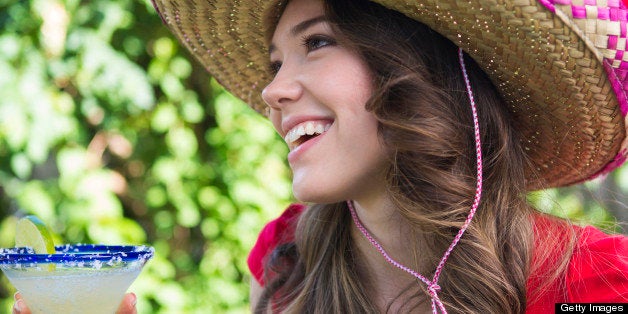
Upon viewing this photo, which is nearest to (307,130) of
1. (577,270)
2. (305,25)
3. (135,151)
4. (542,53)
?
(305,25)

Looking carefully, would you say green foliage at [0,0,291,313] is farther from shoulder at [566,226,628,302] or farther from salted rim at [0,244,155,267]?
shoulder at [566,226,628,302]

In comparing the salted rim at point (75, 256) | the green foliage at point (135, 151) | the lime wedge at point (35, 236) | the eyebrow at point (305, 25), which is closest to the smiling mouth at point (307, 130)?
the eyebrow at point (305, 25)

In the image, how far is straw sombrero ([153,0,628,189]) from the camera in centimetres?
157

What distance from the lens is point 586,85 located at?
5.45 ft

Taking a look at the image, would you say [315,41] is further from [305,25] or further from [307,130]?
[307,130]

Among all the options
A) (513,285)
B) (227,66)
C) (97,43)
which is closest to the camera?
(513,285)

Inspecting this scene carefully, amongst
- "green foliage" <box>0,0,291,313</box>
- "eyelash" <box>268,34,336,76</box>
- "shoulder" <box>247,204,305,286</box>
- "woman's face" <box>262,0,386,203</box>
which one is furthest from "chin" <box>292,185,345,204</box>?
"green foliage" <box>0,0,291,313</box>

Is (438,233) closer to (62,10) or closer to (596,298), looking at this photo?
(596,298)

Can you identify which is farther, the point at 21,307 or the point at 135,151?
the point at 135,151

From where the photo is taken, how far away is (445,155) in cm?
175

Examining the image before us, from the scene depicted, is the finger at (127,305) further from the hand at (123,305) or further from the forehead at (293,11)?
the forehead at (293,11)

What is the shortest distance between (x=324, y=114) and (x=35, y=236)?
2.26 ft

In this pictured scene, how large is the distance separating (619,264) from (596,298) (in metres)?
0.09

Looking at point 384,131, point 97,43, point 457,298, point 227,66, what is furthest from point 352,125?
point 97,43
